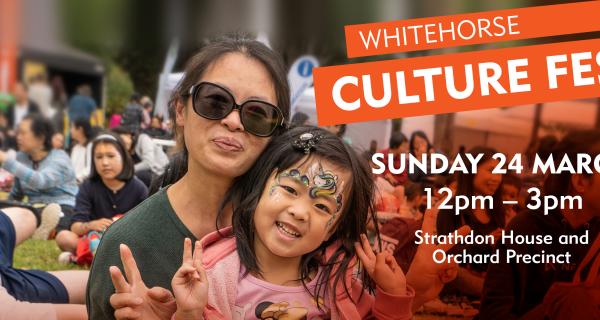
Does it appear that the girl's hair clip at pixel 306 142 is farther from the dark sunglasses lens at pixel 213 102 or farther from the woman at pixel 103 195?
the woman at pixel 103 195

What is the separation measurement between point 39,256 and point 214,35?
82.6 inches

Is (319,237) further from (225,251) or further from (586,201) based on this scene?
(586,201)

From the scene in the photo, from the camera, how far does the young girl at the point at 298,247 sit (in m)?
1.85

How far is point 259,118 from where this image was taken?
1.89 metres

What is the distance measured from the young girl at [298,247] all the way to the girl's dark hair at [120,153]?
4.77 feet

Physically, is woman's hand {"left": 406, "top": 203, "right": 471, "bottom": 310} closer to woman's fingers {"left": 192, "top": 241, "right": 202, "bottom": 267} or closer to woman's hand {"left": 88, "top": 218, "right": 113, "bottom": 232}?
woman's fingers {"left": 192, "top": 241, "right": 202, "bottom": 267}

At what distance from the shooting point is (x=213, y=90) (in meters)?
1.85

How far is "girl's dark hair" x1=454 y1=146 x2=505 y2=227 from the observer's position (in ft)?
7.07

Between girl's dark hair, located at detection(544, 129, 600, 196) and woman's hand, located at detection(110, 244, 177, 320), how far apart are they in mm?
1306

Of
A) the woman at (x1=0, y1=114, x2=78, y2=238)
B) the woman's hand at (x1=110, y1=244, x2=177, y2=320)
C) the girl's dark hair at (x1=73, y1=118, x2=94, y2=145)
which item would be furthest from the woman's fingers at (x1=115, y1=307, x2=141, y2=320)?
the woman at (x1=0, y1=114, x2=78, y2=238)

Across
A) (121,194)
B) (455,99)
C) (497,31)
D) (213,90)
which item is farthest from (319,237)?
(121,194)

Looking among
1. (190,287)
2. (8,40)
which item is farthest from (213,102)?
(8,40)

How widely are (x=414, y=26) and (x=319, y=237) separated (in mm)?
790

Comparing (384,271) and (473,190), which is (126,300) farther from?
(473,190)
